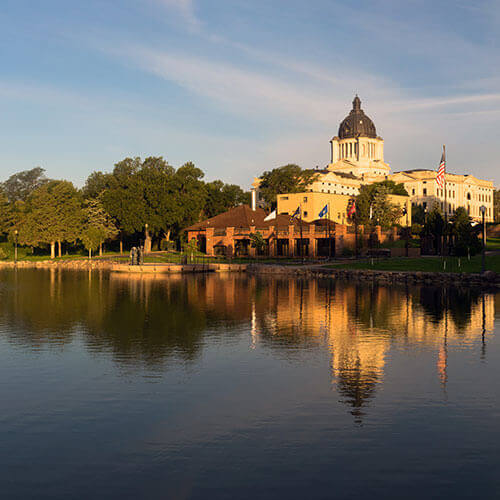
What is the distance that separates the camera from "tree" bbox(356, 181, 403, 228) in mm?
126206

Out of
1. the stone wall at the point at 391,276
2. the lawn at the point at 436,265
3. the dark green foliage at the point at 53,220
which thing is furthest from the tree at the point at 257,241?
the dark green foliage at the point at 53,220

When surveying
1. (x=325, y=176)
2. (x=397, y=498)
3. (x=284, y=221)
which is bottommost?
(x=397, y=498)

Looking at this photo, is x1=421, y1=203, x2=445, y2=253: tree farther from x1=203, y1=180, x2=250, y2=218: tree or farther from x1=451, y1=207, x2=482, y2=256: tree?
x1=203, y1=180, x2=250, y2=218: tree

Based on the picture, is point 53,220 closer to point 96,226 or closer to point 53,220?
point 53,220

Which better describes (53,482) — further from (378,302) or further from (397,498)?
(378,302)

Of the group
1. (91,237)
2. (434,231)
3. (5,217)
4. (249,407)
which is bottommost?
(249,407)

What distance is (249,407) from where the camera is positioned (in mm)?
14898

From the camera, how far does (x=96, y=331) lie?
87.7 ft

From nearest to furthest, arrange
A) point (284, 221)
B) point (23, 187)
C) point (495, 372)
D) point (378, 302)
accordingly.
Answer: point (495, 372) → point (378, 302) → point (284, 221) → point (23, 187)

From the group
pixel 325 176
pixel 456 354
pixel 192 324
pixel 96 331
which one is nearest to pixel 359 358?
pixel 456 354

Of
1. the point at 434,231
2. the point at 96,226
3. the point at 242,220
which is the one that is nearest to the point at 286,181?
the point at 242,220

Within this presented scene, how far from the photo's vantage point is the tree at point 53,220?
362ft

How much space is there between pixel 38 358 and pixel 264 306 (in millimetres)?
18136

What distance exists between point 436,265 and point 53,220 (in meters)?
75.5
